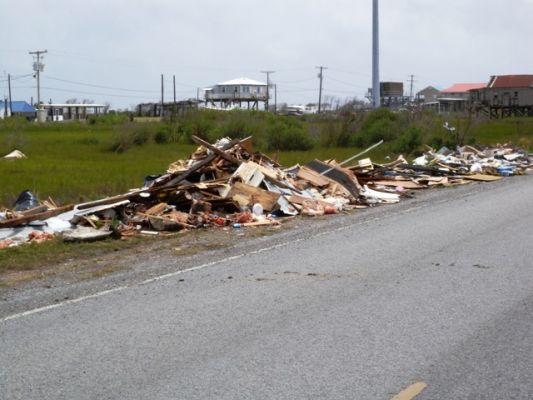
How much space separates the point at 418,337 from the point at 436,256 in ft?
14.4

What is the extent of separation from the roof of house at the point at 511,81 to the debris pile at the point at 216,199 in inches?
3151

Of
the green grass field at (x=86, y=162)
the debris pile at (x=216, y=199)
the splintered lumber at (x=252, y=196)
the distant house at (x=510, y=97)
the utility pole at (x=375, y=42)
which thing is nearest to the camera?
the debris pile at (x=216, y=199)

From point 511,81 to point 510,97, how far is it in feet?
13.4

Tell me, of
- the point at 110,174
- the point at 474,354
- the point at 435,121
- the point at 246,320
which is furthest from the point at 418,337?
the point at 435,121

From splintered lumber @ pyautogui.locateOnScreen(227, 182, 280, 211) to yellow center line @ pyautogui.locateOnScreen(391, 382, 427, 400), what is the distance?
10830mm

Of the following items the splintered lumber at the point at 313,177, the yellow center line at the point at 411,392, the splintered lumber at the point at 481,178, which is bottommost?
the yellow center line at the point at 411,392

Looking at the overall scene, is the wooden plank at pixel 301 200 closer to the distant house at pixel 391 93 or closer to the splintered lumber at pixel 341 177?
the splintered lumber at pixel 341 177

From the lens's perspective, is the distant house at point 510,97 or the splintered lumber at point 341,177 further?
the distant house at point 510,97

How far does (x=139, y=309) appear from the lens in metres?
8.00

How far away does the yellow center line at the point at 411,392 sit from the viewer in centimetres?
537

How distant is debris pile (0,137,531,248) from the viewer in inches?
548

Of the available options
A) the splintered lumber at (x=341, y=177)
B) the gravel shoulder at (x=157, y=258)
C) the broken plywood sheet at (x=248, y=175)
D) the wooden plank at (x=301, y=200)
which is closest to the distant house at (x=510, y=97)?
the splintered lumber at (x=341, y=177)

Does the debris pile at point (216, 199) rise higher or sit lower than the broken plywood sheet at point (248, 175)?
lower

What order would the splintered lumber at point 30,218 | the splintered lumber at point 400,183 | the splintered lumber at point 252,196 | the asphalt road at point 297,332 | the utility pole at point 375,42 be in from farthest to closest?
the utility pole at point 375,42 < the splintered lumber at point 400,183 < the splintered lumber at point 252,196 < the splintered lumber at point 30,218 < the asphalt road at point 297,332
